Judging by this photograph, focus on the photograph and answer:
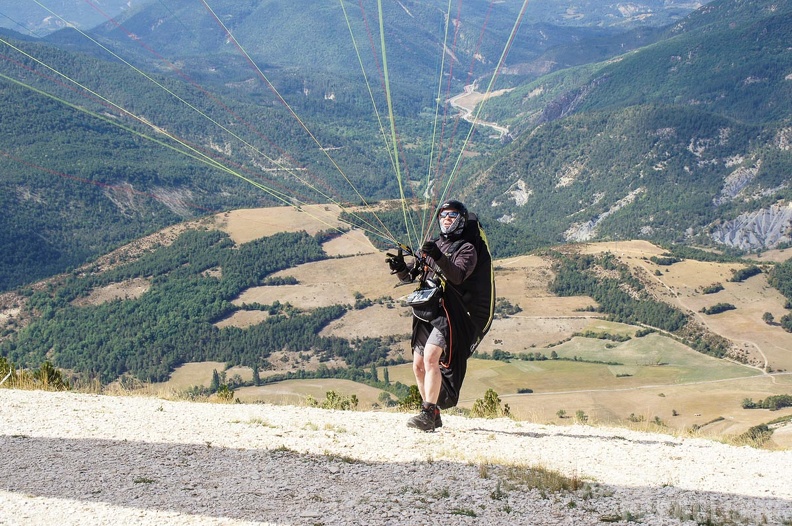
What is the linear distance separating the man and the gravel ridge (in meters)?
1.11

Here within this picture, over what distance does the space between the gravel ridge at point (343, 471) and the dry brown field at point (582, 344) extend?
6457cm

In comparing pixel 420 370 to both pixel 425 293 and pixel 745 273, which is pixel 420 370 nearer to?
pixel 425 293

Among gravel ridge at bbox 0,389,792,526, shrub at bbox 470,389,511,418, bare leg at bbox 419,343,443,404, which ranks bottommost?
gravel ridge at bbox 0,389,792,526

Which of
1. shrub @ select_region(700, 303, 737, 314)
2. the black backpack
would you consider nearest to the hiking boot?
the black backpack

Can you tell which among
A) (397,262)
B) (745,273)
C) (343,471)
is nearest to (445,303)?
(397,262)

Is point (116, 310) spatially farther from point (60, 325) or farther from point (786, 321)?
point (786, 321)

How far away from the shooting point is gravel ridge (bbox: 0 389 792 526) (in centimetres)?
946

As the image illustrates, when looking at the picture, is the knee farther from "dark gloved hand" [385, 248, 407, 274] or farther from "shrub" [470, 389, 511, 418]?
"shrub" [470, 389, 511, 418]

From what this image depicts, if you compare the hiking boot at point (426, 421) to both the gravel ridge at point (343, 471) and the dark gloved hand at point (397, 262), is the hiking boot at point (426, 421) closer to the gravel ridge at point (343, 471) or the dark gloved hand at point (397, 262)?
the gravel ridge at point (343, 471)

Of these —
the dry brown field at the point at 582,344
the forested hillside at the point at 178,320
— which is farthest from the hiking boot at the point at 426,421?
the forested hillside at the point at 178,320

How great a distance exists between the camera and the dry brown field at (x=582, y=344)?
98.8 m

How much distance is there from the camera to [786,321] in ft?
456

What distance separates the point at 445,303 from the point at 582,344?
423 feet

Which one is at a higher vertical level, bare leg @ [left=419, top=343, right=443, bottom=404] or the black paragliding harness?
the black paragliding harness
